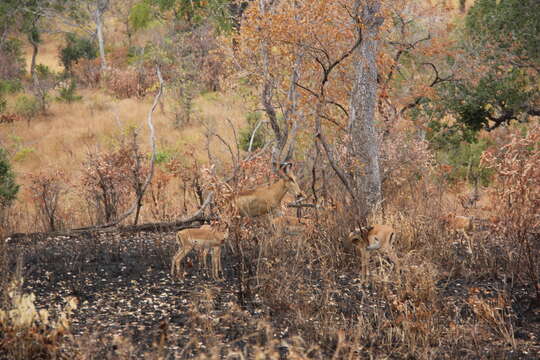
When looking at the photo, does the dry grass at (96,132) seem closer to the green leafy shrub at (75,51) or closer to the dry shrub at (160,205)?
the dry shrub at (160,205)

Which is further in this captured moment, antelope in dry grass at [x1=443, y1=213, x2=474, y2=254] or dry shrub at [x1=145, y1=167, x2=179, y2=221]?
dry shrub at [x1=145, y1=167, x2=179, y2=221]

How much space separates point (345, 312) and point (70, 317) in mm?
2374

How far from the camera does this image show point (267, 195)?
753cm

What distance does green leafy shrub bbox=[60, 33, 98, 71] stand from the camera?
29.4 metres

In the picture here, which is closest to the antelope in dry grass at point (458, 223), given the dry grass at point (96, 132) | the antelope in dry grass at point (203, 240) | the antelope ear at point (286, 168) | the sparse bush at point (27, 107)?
the antelope ear at point (286, 168)

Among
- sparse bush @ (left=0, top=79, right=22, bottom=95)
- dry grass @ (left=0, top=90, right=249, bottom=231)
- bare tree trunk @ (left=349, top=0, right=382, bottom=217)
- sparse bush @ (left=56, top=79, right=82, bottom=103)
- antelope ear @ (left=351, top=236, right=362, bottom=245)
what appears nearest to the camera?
antelope ear @ (left=351, top=236, right=362, bottom=245)

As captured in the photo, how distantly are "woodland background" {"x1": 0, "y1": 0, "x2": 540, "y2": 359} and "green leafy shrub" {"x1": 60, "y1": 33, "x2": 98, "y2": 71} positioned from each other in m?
10.5

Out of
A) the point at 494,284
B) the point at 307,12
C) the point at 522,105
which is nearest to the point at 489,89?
the point at 522,105

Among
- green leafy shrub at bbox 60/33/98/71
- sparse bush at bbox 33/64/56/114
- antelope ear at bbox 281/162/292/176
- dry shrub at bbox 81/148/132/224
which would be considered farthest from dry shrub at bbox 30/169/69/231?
→ green leafy shrub at bbox 60/33/98/71

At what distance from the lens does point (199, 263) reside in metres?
7.09

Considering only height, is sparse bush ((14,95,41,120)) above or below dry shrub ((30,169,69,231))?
above

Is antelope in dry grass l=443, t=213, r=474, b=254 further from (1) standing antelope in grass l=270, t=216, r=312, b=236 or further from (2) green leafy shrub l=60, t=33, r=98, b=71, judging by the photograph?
(2) green leafy shrub l=60, t=33, r=98, b=71

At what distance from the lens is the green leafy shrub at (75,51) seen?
29.4 metres

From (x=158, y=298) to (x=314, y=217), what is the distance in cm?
244
